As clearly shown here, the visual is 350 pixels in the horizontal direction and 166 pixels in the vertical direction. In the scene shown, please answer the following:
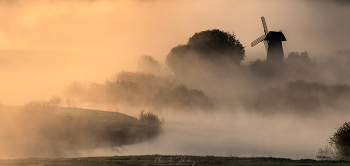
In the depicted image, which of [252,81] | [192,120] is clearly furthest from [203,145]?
[252,81]

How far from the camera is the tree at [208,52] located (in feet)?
285

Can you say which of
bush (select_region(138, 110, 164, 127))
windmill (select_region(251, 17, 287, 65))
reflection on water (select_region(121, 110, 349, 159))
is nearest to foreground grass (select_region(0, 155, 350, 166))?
reflection on water (select_region(121, 110, 349, 159))

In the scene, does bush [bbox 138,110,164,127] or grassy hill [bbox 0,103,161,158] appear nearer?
grassy hill [bbox 0,103,161,158]

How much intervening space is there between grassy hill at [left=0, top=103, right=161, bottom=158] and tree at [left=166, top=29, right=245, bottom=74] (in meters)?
43.7

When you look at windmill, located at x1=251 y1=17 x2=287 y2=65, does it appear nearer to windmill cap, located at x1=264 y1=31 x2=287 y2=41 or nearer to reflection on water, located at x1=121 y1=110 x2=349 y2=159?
windmill cap, located at x1=264 y1=31 x2=287 y2=41

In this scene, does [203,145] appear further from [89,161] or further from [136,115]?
[136,115]

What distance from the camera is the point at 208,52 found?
287 feet

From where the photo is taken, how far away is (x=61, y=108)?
46.9 meters

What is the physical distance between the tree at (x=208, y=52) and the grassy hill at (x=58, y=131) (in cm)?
4367

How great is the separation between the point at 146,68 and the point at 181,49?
461 inches

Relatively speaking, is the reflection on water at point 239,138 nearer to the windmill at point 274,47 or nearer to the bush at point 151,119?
the bush at point 151,119

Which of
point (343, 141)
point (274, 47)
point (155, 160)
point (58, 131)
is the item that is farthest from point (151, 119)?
point (274, 47)

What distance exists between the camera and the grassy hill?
34.7m

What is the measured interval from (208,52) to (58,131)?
55207 mm
